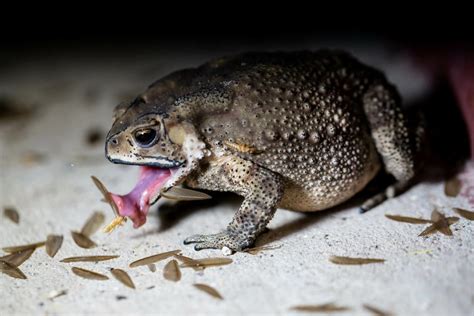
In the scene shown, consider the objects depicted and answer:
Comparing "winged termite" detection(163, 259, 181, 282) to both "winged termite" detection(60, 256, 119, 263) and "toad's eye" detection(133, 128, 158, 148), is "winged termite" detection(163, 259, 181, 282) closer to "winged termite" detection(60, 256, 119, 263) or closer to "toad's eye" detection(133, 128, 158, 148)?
"winged termite" detection(60, 256, 119, 263)

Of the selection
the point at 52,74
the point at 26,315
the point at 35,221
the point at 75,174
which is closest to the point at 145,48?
the point at 52,74

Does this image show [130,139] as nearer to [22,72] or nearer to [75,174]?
[75,174]

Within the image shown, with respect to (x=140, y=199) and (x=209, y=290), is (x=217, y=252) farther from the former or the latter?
(x=140, y=199)

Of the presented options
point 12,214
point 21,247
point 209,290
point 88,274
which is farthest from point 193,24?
point 209,290

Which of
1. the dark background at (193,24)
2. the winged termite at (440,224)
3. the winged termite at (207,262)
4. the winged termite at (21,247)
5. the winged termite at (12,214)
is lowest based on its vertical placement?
the winged termite at (440,224)

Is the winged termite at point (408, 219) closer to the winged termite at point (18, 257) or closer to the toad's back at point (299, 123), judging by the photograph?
the toad's back at point (299, 123)

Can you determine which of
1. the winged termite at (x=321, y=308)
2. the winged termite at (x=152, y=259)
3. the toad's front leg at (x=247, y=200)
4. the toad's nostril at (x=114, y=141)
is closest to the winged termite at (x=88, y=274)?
the winged termite at (x=152, y=259)

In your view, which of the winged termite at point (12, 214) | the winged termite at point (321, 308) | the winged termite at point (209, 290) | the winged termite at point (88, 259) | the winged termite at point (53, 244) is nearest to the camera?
the winged termite at point (321, 308)
